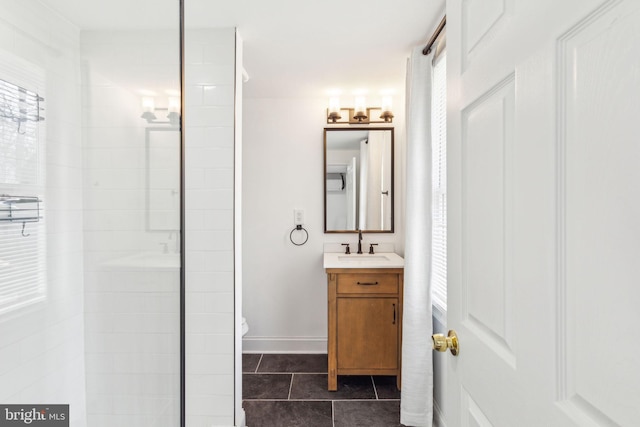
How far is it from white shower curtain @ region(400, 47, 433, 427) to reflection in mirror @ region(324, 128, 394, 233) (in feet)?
3.15

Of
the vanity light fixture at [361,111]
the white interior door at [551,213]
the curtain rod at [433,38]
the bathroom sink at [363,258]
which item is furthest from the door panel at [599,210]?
the vanity light fixture at [361,111]

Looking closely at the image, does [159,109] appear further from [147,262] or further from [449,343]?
[449,343]

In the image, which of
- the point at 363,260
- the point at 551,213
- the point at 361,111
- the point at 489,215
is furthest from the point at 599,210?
the point at 361,111

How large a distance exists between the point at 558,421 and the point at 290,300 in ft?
8.63

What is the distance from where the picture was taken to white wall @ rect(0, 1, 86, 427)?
625 millimetres

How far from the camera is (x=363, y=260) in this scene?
2.58 metres

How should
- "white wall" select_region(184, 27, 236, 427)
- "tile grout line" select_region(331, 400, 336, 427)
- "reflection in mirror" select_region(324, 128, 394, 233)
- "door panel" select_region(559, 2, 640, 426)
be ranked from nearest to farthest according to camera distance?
"door panel" select_region(559, 2, 640, 426) → "white wall" select_region(184, 27, 236, 427) → "tile grout line" select_region(331, 400, 336, 427) → "reflection in mirror" select_region(324, 128, 394, 233)

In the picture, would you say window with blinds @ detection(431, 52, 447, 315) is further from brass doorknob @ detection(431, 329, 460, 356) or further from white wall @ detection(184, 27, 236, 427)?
white wall @ detection(184, 27, 236, 427)

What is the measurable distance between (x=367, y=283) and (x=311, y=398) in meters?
0.85

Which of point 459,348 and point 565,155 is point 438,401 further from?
point 565,155

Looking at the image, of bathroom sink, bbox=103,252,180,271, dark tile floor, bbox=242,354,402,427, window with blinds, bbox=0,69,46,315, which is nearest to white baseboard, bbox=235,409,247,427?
dark tile floor, bbox=242,354,402,427

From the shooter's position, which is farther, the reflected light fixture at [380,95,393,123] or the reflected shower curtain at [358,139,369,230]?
the reflected shower curtain at [358,139,369,230]

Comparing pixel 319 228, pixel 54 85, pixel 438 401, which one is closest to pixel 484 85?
pixel 54 85

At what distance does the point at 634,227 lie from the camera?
0.41 metres
